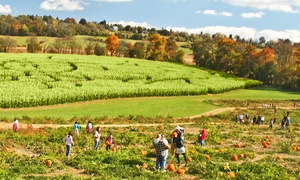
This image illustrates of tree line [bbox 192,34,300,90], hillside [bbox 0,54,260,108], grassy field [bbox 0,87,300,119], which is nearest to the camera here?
grassy field [bbox 0,87,300,119]

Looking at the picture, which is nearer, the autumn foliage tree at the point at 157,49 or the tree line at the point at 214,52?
the tree line at the point at 214,52

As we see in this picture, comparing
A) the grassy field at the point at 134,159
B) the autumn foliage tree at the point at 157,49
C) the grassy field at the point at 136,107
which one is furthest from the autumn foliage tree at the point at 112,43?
the grassy field at the point at 134,159

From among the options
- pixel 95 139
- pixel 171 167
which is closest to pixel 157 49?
pixel 95 139

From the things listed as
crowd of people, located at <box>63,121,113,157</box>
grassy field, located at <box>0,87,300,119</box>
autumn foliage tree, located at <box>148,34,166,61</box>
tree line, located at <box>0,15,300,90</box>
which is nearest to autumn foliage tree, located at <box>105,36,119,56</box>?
tree line, located at <box>0,15,300,90</box>

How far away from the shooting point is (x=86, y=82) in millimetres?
68188

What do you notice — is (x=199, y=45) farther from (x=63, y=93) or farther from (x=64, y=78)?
(x=63, y=93)

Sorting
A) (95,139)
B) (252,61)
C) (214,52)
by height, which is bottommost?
A: (95,139)

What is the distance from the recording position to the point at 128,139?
92.1 feet

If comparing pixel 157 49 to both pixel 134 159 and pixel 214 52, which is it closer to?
pixel 214 52

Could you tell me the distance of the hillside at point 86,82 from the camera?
54.5m

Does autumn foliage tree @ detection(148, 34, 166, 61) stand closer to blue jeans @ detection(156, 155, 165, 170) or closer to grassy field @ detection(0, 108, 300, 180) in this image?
grassy field @ detection(0, 108, 300, 180)

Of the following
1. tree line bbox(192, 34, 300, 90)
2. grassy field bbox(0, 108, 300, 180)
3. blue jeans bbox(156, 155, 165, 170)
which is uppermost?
tree line bbox(192, 34, 300, 90)

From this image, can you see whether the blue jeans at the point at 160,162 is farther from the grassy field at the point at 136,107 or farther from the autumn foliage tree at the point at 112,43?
the autumn foliage tree at the point at 112,43

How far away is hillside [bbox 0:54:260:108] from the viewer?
5450 centimetres
